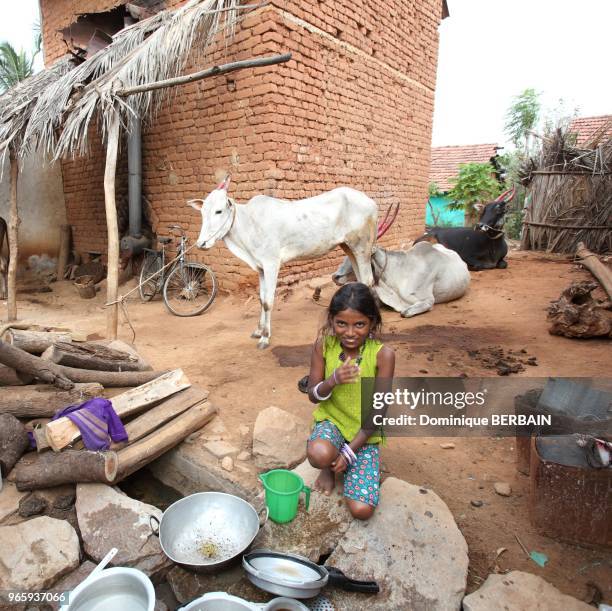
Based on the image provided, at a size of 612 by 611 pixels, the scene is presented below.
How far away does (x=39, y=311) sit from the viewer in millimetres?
7371

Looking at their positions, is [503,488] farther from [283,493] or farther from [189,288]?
[189,288]

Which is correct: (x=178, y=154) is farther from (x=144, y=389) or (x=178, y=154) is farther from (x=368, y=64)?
(x=144, y=389)

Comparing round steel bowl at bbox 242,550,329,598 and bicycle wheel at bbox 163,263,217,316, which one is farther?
bicycle wheel at bbox 163,263,217,316

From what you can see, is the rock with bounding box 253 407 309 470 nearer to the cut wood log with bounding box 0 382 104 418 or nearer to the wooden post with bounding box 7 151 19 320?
the cut wood log with bounding box 0 382 104 418

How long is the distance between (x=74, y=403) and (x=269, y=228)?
8.70 ft

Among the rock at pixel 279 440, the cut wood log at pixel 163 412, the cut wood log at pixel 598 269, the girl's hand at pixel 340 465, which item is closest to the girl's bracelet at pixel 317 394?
the girl's hand at pixel 340 465

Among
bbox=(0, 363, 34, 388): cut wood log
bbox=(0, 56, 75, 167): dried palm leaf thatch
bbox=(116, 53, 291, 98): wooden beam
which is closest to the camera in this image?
bbox=(0, 363, 34, 388): cut wood log

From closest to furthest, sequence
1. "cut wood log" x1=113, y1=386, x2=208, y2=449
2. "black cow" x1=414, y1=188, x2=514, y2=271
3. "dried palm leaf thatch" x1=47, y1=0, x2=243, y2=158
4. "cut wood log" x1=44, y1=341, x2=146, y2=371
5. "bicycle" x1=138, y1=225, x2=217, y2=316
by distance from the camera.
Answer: "cut wood log" x1=113, y1=386, x2=208, y2=449 < "cut wood log" x1=44, y1=341, x2=146, y2=371 < "dried palm leaf thatch" x1=47, y1=0, x2=243, y2=158 < "bicycle" x1=138, y1=225, x2=217, y2=316 < "black cow" x1=414, y1=188, x2=514, y2=271

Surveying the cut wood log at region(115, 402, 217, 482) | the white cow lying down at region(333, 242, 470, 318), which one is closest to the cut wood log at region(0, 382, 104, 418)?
the cut wood log at region(115, 402, 217, 482)

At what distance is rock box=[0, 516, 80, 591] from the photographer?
2.03m

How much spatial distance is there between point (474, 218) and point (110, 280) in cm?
1189

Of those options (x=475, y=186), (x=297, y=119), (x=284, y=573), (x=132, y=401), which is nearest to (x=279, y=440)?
(x=284, y=573)

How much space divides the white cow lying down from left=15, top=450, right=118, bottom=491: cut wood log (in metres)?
4.20

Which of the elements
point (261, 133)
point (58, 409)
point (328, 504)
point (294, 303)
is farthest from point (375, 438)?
point (261, 133)
